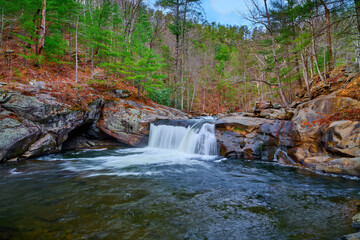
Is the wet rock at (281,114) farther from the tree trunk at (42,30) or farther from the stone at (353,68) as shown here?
the tree trunk at (42,30)

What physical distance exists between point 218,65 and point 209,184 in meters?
30.2

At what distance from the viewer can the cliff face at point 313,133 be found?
5.82 meters

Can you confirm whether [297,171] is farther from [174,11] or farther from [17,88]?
[174,11]

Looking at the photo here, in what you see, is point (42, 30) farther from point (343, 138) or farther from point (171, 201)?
point (343, 138)

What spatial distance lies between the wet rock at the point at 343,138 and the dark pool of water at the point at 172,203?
1233 millimetres

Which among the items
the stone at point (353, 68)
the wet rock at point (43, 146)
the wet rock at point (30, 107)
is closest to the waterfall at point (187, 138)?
the wet rock at point (43, 146)

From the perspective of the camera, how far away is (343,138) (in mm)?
5887

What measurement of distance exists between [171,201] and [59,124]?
297 inches

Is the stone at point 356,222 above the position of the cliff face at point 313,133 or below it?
below

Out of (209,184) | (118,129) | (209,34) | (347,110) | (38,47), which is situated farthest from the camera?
(209,34)

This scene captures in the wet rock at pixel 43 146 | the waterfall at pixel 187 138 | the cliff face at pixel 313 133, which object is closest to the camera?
the cliff face at pixel 313 133

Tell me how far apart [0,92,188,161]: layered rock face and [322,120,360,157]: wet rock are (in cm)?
902

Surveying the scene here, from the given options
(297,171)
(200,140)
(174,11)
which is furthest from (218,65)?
(297,171)

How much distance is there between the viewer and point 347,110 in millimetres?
6688
